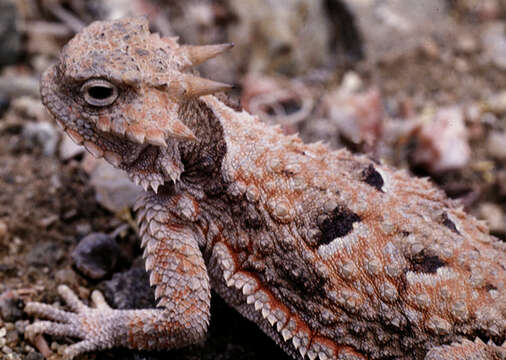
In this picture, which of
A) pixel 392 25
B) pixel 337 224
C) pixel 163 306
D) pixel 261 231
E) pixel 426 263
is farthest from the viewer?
pixel 392 25

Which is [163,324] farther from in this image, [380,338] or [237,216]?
[380,338]

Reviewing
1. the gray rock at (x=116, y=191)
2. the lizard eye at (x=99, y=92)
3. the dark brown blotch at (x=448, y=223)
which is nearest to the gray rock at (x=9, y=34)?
the gray rock at (x=116, y=191)

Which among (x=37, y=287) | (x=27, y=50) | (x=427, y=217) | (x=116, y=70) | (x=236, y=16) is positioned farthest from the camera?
(x=236, y=16)

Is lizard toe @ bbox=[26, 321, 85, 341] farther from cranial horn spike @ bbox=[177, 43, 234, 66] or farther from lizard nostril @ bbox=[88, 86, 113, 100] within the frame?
cranial horn spike @ bbox=[177, 43, 234, 66]

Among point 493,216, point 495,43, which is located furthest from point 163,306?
point 495,43

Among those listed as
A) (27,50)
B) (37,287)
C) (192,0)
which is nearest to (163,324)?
(37,287)

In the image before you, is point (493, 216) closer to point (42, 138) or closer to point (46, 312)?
point (46, 312)


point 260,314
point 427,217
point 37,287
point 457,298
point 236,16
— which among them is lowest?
point 37,287
